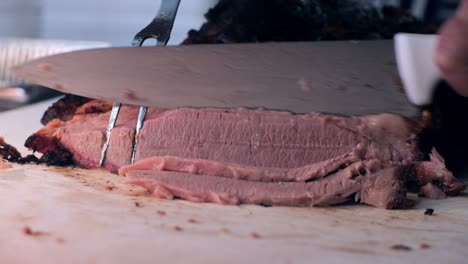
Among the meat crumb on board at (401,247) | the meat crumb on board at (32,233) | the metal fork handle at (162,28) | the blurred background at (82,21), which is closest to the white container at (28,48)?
the blurred background at (82,21)

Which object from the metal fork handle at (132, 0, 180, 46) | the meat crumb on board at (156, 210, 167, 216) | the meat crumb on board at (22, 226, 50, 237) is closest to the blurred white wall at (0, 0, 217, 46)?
the metal fork handle at (132, 0, 180, 46)

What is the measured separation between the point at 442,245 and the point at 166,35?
1.13 metres

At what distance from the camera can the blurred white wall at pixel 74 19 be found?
14.4 feet

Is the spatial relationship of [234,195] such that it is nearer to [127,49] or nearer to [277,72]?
[277,72]

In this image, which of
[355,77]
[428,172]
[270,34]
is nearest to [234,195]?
[355,77]

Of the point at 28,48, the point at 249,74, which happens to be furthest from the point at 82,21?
the point at 249,74

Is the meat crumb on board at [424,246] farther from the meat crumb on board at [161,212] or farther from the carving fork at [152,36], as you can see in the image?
the carving fork at [152,36]

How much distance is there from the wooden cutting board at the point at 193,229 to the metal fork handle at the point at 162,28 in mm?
531

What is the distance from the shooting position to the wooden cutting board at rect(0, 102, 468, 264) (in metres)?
1.20

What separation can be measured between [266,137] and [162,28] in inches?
22.4

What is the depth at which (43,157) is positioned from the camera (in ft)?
6.26

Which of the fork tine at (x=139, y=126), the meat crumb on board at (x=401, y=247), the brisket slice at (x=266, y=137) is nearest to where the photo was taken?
the meat crumb on board at (x=401, y=247)

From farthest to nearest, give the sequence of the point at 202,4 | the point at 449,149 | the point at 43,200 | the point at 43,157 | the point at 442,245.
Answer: the point at 202,4, the point at 449,149, the point at 43,157, the point at 43,200, the point at 442,245

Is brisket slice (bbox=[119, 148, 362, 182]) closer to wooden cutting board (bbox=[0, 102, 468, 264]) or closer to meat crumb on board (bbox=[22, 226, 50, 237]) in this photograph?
wooden cutting board (bbox=[0, 102, 468, 264])
